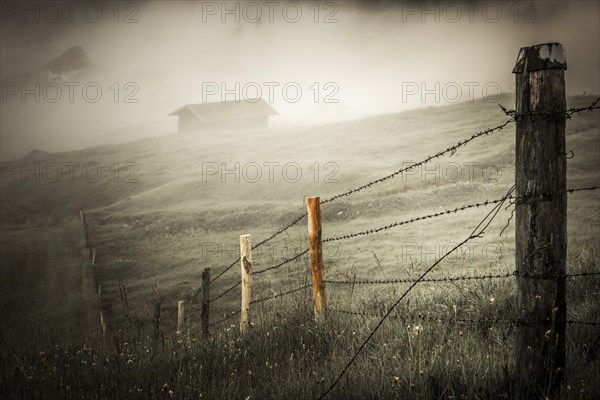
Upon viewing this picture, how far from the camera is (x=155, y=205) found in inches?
1435

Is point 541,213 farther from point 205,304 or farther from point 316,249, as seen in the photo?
point 205,304

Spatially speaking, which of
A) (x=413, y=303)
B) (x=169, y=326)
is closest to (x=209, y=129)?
(x=169, y=326)

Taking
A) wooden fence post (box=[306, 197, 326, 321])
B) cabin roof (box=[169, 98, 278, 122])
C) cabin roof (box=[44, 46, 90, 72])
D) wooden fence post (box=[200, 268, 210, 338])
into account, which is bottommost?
wooden fence post (box=[200, 268, 210, 338])

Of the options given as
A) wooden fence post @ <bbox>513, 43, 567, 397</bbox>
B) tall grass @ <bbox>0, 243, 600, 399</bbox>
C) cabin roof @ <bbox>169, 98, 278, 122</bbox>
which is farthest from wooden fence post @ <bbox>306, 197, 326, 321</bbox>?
cabin roof @ <bbox>169, 98, 278, 122</bbox>

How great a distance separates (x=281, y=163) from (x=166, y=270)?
26.8 meters

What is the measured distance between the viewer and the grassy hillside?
596 inches

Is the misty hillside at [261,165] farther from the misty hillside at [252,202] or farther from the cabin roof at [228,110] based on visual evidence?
the cabin roof at [228,110]

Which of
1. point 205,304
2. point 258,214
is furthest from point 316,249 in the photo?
point 258,214

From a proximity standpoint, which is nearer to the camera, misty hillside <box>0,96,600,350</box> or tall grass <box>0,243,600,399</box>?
tall grass <box>0,243,600,399</box>

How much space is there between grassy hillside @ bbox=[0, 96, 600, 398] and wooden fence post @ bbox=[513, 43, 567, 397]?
1.94 feet

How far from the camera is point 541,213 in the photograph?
135 inches

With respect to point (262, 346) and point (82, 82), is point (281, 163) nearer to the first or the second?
point (262, 346)

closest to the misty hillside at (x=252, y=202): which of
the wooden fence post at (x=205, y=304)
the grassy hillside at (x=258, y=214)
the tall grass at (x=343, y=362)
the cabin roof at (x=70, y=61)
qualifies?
the grassy hillside at (x=258, y=214)

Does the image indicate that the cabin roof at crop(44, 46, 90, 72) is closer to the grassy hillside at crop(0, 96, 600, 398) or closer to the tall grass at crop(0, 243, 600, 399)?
the grassy hillside at crop(0, 96, 600, 398)
